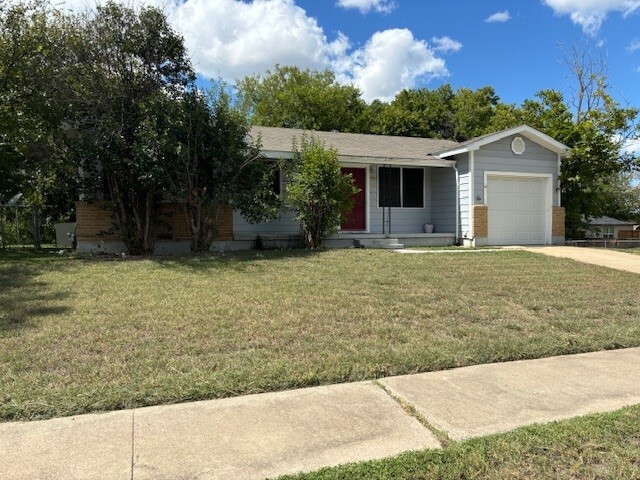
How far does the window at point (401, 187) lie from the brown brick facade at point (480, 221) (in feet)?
7.23

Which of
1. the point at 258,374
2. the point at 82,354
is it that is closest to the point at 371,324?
the point at 258,374

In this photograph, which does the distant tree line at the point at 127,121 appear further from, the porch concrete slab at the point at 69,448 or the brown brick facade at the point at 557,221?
the brown brick facade at the point at 557,221

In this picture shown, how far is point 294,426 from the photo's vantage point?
3.11m

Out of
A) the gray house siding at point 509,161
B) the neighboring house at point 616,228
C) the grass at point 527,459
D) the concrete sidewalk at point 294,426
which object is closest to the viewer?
the grass at point 527,459

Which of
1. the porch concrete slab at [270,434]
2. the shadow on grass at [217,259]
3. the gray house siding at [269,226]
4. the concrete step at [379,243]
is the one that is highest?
the gray house siding at [269,226]

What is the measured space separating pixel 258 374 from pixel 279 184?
10686mm

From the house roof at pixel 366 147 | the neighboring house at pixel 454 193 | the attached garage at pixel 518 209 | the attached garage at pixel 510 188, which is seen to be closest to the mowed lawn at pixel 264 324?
the neighboring house at pixel 454 193

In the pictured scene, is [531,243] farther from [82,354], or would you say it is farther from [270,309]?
[82,354]

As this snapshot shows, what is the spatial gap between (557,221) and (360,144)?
22.5 feet

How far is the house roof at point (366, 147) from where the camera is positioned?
1418 centimetres

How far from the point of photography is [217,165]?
35.2 feet

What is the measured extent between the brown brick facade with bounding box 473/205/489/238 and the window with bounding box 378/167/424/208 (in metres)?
2.20

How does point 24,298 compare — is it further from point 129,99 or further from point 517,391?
point 517,391

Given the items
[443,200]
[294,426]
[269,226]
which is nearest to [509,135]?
[443,200]
